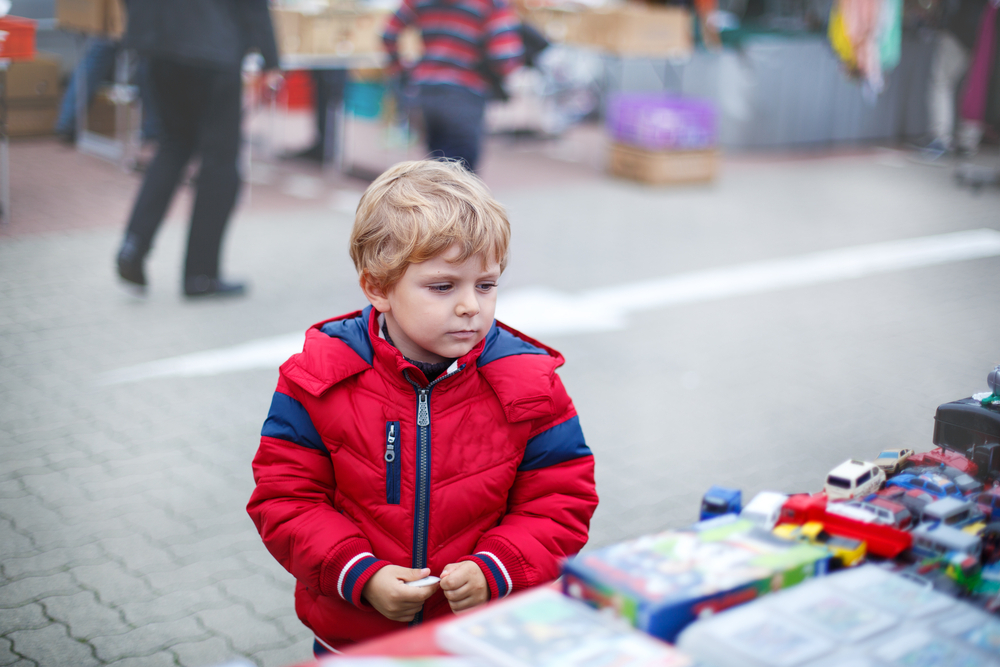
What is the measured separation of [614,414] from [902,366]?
1606mm

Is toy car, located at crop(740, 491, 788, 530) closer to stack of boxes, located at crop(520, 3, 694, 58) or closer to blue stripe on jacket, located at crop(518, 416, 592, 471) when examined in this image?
blue stripe on jacket, located at crop(518, 416, 592, 471)

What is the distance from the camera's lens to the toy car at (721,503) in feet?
5.20

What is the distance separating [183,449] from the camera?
145 inches

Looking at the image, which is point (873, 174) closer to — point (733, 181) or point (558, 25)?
point (733, 181)

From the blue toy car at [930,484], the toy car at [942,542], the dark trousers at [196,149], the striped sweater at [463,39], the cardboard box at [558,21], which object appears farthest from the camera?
the cardboard box at [558,21]

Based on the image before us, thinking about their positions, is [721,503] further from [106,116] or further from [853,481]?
[106,116]

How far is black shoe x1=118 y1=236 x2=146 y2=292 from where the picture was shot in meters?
5.20

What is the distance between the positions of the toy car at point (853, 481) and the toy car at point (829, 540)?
19 centimetres

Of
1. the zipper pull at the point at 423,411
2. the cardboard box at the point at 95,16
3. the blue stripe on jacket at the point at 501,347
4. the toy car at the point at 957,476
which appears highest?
the cardboard box at the point at 95,16

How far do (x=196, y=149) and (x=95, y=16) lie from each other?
4.30 metres

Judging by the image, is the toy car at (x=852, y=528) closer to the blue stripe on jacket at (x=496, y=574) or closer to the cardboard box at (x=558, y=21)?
the blue stripe on jacket at (x=496, y=574)

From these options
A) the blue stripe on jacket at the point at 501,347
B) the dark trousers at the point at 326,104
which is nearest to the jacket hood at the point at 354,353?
the blue stripe on jacket at the point at 501,347

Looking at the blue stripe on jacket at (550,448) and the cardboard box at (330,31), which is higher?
the cardboard box at (330,31)

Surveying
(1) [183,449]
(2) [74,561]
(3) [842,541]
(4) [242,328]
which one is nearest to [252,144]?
(4) [242,328]
